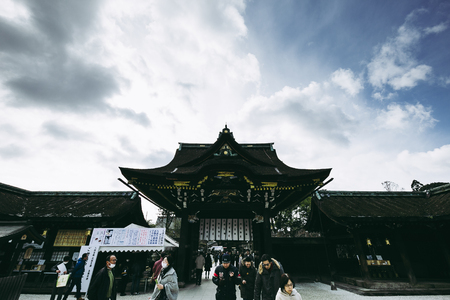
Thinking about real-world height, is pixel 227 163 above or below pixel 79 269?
above

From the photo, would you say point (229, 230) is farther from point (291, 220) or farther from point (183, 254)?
point (291, 220)

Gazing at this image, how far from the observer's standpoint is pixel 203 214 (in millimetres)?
10883

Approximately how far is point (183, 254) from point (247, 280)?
18.0 feet

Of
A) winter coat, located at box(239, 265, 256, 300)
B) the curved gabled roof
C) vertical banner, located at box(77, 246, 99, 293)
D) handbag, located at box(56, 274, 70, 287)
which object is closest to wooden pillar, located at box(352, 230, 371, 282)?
the curved gabled roof

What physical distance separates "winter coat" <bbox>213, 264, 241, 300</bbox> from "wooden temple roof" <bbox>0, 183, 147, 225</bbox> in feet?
28.1

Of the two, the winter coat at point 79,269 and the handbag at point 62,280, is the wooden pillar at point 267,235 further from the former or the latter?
the handbag at point 62,280

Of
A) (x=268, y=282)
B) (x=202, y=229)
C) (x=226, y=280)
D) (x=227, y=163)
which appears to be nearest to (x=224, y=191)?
(x=227, y=163)

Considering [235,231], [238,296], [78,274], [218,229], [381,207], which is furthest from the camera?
[381,207]

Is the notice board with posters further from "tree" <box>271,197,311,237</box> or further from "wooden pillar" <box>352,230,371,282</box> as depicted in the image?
"tree" <box>271,197,311,237</box>

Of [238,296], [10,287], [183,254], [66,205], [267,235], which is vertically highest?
[66,205]

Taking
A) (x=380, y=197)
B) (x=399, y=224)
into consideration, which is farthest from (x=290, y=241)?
(x=380, y=197)

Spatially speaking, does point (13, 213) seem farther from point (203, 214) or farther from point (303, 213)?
point (303, 213)

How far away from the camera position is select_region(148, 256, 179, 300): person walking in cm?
383

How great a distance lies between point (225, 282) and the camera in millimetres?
4367
